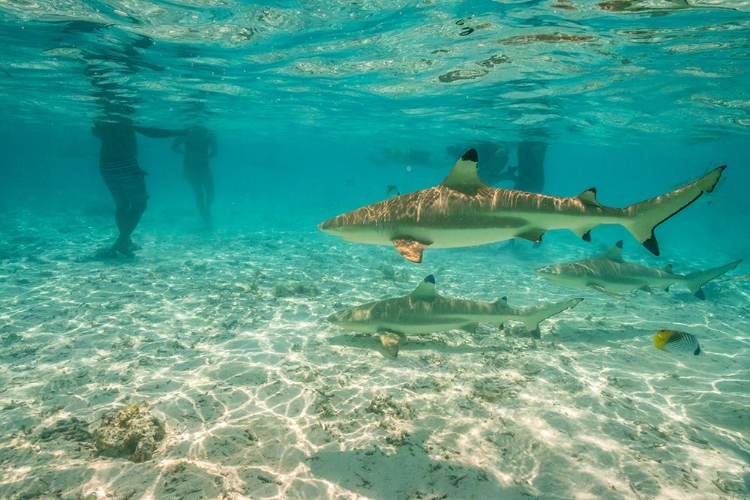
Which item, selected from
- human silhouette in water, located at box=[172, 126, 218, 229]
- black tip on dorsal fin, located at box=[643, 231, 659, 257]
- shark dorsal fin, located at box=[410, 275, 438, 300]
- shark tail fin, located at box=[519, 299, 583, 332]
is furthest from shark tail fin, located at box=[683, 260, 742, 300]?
human silhouette in water, located at box=[172, 126, 218, 229]

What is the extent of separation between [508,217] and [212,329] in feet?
25.8

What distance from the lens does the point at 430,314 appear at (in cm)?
755

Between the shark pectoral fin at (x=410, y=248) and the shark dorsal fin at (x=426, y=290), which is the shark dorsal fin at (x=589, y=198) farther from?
the shark dorsal fin at (x=426, y=290)

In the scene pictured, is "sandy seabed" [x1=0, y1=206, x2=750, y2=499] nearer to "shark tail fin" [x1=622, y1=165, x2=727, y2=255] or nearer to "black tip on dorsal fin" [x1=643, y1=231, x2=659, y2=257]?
"black tip on dorsal fin" [x1=643, y1=231, x2=659, y2=257]

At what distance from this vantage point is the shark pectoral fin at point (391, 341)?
7.25m

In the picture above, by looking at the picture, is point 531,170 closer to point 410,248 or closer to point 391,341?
point 391,341

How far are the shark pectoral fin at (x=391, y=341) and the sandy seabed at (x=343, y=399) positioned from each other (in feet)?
1.17

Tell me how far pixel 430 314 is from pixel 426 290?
0.52m

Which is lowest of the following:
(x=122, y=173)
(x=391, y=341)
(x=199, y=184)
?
(x=199, y=184)

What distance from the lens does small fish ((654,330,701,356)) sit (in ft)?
18.6

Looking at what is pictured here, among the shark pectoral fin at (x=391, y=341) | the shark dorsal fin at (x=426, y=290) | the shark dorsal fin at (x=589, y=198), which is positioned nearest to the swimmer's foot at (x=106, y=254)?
the shark pectoral fin at (x=391, y=341)

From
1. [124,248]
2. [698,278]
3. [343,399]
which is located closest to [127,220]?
[124,248]

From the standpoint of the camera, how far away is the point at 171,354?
782 cm

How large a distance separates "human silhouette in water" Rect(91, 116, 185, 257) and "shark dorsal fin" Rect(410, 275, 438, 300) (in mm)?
13998
